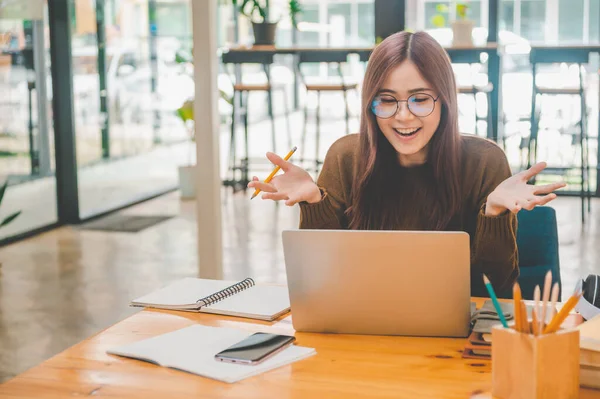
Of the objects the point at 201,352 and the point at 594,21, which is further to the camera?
the point at 594,21

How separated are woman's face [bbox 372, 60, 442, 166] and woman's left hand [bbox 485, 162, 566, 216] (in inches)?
12.8

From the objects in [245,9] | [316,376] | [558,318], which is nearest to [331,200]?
[316,376]

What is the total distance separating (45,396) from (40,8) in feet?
16.9

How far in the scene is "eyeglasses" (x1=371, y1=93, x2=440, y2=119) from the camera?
2.16 meters

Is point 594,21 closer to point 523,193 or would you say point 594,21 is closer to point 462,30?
point 462,30

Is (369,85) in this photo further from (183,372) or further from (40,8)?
(40,8)

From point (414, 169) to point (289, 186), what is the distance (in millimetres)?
445

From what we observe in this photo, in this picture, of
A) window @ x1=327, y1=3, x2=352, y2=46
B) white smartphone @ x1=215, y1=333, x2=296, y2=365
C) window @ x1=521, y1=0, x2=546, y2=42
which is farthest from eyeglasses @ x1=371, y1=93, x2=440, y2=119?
window @ x1=327, y1=3, x2=352, y2=46

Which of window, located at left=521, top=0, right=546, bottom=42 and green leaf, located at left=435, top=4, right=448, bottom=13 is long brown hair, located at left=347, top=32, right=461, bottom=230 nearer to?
green leaf, located at left=435, top=4, right=448, bottom=13

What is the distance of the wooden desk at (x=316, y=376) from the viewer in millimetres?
1438

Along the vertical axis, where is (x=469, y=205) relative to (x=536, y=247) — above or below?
above

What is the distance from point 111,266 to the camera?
528cm

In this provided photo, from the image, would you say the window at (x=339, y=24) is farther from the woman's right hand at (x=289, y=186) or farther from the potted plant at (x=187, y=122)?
the woman's right hand at (x=289, y=186)

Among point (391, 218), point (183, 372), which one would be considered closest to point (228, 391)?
point (183, 372)
